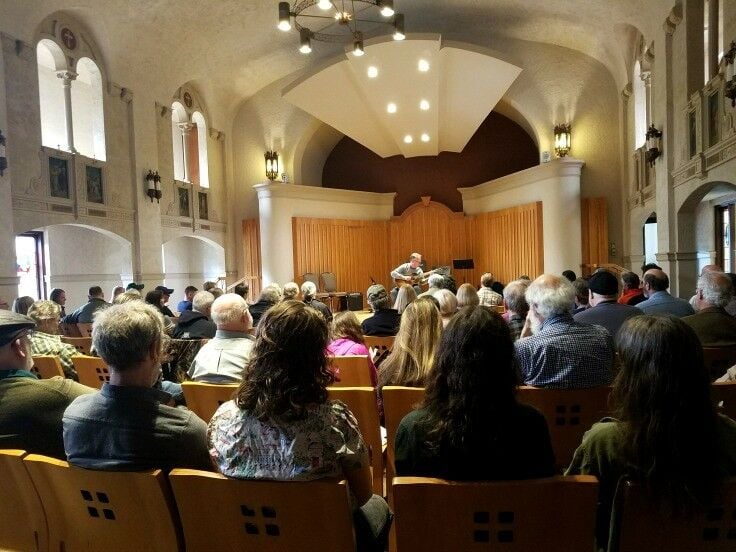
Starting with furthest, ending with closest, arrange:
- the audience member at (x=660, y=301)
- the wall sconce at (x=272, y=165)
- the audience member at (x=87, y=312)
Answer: the wall sconce at (x=272, y=165) → the audience member at (x=87, y=312) → the audience member at (x=660, y=301)

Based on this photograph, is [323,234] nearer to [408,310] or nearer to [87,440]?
[408,310]

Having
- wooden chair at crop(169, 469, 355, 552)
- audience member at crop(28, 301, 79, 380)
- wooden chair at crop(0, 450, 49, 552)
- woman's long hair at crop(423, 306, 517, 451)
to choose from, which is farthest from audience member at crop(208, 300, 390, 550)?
audience member at crop(28, 301, 79, 380)

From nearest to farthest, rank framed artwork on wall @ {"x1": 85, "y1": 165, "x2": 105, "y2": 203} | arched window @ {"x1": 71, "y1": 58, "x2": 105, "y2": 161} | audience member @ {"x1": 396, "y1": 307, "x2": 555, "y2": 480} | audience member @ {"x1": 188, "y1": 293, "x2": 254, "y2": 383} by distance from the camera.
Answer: audience member @ {"x1": 396, "y1": 307, "x2": 555, "y2": 480} → audience member @ {"x1": 188, "y1": 293, "x2": 254, "y2": 383} → framed artwork on wall @ {"x1": 85, "y1": 165, "x2": 105, "y2": 203} → arched window @ {"x1": 71, "y1": 58, "x2": 105, "y2": 161}

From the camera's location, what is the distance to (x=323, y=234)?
562 inches

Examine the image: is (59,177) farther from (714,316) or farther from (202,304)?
(714,316)

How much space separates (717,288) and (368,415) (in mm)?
2246

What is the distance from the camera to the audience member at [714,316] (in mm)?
2984

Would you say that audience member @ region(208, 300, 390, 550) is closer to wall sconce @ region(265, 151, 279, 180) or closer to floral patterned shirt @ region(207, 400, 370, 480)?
floral patterned shirt @ region(207, 400, 370, 480)

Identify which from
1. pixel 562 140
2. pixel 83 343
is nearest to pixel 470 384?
pixel 83 343

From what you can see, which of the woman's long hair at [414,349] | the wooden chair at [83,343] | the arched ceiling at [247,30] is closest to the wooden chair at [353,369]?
the woman's long hair at [414,349]

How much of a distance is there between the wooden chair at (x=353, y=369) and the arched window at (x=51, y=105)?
8.76 metres

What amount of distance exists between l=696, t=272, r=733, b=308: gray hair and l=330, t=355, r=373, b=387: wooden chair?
6.75 feet

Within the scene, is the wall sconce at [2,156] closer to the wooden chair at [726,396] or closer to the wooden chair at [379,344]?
the wooden chair at [379,344]

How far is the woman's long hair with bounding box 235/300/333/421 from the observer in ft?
4.83
